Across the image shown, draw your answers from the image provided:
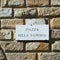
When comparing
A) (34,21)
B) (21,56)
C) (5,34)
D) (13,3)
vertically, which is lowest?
(21,56)

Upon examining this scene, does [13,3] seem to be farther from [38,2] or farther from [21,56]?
[21,56]

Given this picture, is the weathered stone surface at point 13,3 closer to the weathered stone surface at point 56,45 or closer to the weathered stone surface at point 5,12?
the weathered stone surface at point 5,12

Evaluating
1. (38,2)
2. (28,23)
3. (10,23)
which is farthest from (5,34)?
(38,2)

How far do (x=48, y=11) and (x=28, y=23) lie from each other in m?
0.19

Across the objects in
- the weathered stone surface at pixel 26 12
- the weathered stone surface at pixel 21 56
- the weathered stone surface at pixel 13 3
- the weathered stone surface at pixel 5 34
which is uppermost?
the weathered stone surface at pixel 13 3

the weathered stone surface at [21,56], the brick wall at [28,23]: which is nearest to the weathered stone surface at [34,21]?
the brick wall at [28,23]

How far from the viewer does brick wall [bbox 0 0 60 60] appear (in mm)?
1997

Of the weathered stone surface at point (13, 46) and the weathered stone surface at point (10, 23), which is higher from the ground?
the weathered stone surface at point (10, 23)

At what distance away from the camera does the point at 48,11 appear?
79.4 inches

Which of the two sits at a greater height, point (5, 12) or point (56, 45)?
point (5, 12)

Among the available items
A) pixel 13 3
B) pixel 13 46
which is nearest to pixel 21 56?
pixel 13 46

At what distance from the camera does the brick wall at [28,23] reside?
1997mm

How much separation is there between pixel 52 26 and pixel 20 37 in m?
0.27

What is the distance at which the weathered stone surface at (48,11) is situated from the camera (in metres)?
2.01
